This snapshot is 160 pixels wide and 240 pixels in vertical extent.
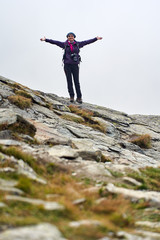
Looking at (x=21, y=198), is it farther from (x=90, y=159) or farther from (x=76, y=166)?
(x=90, y=159)

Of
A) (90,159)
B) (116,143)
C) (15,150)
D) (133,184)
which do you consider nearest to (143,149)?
(116,143)

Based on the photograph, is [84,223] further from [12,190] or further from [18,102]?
[18,102]

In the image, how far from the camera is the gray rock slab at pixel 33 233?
3.49 meters

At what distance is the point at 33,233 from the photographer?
141 inches

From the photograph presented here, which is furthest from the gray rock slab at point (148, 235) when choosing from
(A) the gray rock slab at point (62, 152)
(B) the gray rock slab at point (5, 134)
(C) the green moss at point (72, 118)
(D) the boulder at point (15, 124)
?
(C) the green moss at point (72, 118)

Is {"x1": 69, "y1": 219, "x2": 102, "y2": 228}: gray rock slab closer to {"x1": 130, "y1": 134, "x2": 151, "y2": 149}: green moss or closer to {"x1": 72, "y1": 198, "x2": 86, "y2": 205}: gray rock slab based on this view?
{"x1": 72, "y1": 198, "x2": 86, "y2": 205}: gray rock slab

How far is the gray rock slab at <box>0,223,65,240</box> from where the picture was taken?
349 cm

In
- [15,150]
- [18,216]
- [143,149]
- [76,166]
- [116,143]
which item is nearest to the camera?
[18,216]

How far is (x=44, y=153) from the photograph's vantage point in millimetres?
8664

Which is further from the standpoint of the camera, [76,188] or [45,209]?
[76,188]

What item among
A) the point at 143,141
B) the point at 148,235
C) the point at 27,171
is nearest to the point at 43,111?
the point at 143,141

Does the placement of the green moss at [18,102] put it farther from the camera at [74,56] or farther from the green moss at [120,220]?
the green moss at [120,220]

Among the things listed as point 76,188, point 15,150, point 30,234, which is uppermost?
point 15,150

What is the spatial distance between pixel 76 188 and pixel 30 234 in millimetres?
2468
